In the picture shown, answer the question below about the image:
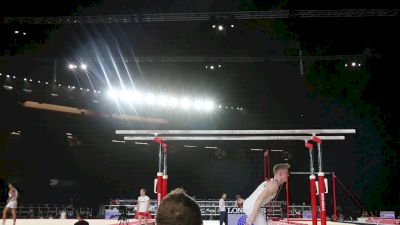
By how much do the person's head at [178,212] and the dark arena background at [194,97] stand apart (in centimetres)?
924

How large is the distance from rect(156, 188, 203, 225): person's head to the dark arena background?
924 centimetres

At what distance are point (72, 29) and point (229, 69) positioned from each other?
7843mm

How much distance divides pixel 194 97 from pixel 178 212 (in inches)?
828

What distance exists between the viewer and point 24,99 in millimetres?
19812

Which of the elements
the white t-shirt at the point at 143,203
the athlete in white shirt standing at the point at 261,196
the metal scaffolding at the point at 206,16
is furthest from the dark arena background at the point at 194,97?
the athlete in white shirt standing at the point at 261,196

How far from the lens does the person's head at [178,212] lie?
143 cm

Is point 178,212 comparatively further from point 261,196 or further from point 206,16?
point 206,16

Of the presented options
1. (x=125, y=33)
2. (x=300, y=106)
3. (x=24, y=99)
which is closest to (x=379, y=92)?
(x=300, y=106)

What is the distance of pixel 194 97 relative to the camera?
22422mm

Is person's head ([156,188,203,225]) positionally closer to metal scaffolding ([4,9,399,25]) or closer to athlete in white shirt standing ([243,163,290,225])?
athlete in white shirt standing ([243,163,290,225])

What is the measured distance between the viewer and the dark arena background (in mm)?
12852

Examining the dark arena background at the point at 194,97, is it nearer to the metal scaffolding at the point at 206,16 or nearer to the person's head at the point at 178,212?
the metal scaffolding at the point at 206,16

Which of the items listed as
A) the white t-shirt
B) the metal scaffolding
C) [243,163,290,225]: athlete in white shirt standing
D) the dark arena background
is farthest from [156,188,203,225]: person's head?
the metal scaffolding

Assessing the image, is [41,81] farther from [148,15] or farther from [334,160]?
[334,160]
